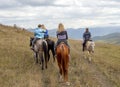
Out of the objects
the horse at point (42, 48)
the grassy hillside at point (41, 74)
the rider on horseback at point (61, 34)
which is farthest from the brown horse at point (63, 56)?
the horse at point (42, 48)

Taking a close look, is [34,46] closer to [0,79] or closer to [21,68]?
[21,68]

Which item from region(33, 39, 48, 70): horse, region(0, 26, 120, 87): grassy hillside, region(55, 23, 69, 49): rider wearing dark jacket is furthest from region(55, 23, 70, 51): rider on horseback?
region(33, 39, 48, 70): horse

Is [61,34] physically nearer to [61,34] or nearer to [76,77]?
[61,34]

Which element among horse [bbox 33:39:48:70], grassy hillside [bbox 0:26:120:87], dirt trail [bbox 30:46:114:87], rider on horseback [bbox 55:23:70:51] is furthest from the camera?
horse [bbox 33:39:48:70]

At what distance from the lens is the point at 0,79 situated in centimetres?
1878

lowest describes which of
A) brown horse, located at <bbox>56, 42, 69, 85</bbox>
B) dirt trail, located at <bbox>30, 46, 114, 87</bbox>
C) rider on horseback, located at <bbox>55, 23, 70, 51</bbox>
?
dirt trail, located at <bbox>30, 46, 114, 87</bbox>

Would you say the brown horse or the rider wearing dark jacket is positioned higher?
the rider wearing dark jacket

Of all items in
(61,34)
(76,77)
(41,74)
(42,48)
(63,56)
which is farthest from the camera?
(42,48)

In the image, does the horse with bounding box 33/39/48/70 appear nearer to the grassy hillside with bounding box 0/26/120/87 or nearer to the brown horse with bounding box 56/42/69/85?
the grassy hillside with bounding box 0/26/120/87

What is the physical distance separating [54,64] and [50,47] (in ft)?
4.32

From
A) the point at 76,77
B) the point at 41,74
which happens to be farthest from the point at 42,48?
the point at 76,77

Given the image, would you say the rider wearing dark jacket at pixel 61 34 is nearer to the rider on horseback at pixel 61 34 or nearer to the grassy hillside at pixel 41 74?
the rider on horseback at pixel 61 34

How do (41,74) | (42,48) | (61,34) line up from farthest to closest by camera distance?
1. (42,48)
2. (41,74)
3. (61,34)

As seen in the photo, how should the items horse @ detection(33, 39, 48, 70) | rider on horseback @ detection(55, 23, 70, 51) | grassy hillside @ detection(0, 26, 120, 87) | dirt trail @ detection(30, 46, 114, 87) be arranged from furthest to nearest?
horse @ detection(33, 39, 48, 70) < rider on horseback @ detection(55, 23, 70, 51) < dirt trail @ detection(30, 46, 114, 87) < grassy hillside @ detection(0, 26, 120, 87)
